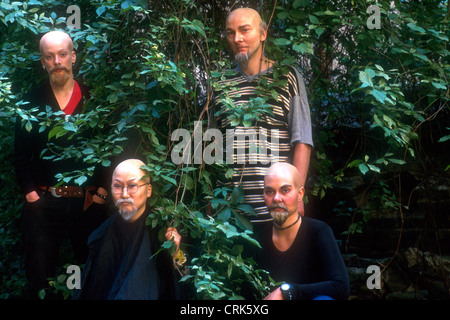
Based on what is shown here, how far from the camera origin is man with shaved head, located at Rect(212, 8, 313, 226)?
3.53 m

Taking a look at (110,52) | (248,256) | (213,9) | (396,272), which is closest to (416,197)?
(396,272)

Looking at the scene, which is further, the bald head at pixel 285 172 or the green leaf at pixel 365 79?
the green leaf at pixel 365 79

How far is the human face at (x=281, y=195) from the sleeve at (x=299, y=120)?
1.09ft

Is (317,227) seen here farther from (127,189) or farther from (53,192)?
(53,192)

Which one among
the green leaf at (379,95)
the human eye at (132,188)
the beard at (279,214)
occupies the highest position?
the green leaf at (379,95)

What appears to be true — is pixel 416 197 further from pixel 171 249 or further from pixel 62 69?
pixel 62 69

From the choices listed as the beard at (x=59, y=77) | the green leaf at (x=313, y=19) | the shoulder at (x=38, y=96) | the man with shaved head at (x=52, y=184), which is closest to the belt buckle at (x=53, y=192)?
the man with shaved head at (x=52, y=184)

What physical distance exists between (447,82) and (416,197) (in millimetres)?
1182

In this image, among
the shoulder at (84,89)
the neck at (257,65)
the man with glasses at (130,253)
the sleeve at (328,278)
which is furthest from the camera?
the shoulder at (84,89)

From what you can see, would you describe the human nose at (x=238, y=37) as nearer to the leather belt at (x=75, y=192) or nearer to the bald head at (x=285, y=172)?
the bald head at (x=285, y=172)

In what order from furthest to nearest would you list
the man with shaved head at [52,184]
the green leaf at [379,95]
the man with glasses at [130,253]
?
the man with shaved head at [52,184] → the green leaf at [379,95] → the man with glasses at [130,253]

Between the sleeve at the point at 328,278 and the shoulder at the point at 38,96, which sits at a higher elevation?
the shoulder at the point at 38,96

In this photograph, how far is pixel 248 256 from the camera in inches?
139

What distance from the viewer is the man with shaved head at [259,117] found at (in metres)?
3.53
